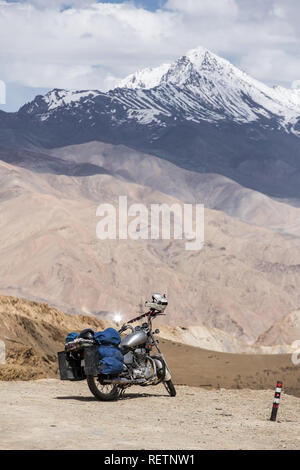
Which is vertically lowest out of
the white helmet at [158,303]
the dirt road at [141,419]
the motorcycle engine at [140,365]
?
the dirt road at [141,419]

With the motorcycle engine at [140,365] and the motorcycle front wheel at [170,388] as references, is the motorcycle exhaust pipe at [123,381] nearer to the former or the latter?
the motorcycle engine at [140,365]

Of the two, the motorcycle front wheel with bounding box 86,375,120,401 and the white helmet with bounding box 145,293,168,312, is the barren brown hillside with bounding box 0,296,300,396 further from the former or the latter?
the white helmet with bounding box 145,293,168,312

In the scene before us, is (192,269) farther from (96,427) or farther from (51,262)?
(96,427)

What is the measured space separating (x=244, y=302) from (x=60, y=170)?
70.7m

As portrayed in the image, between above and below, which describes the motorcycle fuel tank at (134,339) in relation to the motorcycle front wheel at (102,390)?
above

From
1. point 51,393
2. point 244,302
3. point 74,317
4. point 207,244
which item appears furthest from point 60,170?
point 51,393

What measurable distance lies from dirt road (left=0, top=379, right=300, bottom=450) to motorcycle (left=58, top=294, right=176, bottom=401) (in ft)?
1.03

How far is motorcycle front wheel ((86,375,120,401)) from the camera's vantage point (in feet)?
37.9

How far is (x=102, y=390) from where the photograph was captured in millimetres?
11914

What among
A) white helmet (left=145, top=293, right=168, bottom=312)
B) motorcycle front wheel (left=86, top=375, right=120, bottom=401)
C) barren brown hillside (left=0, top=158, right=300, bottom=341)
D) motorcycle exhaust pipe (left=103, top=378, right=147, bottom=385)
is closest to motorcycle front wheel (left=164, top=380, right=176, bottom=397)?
motorcycle exhaust pipe (left=103, top=378, right=147, bottom=385)

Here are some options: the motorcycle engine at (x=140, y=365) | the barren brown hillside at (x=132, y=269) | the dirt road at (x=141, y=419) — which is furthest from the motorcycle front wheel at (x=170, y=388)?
the barren brown hillside at (x=132, y=269)

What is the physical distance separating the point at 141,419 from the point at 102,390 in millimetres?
1971

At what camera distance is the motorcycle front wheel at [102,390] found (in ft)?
37.9

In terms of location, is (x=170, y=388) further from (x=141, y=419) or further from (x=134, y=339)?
(x=141, y=419)
